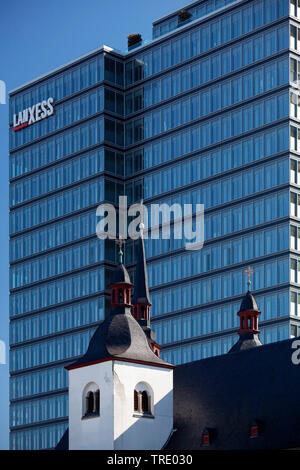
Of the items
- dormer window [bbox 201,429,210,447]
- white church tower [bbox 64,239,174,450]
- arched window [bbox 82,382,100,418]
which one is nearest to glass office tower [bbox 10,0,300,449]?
white church tower [bbox 64,239,174,450]

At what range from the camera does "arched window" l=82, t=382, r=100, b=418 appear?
10350 cm

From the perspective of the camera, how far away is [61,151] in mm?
198000

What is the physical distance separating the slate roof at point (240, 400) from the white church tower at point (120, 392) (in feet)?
6.80

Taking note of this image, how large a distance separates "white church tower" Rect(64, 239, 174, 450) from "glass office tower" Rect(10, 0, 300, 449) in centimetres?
5584

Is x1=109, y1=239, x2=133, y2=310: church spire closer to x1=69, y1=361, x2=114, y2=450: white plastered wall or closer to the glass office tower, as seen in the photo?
x1=69, y1=361, x2=114, y2=450: white plastered wall

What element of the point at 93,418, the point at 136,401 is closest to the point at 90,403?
the point at 93,418

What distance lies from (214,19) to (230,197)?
23.1 meters

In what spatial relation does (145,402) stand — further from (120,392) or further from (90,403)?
(90,403)

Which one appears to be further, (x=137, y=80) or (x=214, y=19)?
(x=137, y=80)

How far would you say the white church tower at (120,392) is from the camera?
335ft

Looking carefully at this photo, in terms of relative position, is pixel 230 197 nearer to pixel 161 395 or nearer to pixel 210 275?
pixel 210 275
